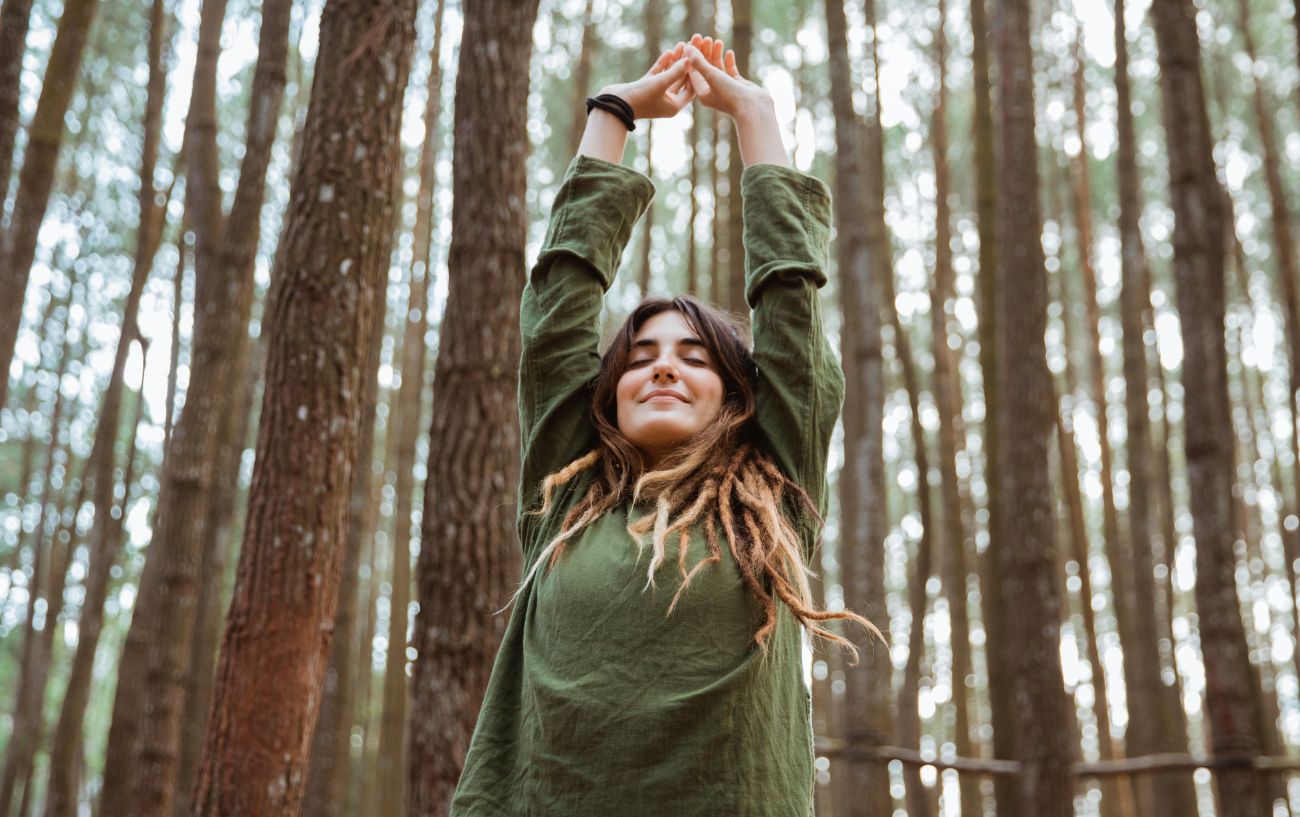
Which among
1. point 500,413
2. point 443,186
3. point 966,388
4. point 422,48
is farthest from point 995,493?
point 966,388

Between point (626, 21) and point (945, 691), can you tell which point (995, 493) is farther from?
point (945, 691)

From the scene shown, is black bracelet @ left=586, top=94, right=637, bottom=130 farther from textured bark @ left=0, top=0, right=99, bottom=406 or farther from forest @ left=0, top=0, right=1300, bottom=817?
textured bark @ left=0, top=0, right=99, bottom=406

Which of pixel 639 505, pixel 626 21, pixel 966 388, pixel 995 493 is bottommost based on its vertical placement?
pixel 639 505

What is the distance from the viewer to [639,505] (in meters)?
1.82

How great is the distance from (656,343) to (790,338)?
21 cm

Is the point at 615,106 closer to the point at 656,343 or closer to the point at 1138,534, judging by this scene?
the point at 656,343

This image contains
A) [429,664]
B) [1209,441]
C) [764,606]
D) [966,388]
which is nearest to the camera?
[764,606]

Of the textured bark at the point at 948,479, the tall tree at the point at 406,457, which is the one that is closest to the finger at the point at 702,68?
the textured bark at the point at 948,479

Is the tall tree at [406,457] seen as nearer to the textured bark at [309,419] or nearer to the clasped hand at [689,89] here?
the textured bark at [309,419]

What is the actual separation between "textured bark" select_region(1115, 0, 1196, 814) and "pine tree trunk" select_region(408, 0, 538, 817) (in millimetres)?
5055

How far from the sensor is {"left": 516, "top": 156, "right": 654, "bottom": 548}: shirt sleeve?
1942 millimetres

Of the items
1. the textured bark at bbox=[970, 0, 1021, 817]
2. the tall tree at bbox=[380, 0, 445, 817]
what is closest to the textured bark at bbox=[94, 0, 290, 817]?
the textured bark at bbox=[970, 0, 1021, 817]

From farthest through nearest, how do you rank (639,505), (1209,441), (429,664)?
(1209,441) < (429,664) < (639,505)

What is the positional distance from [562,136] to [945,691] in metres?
12.7
